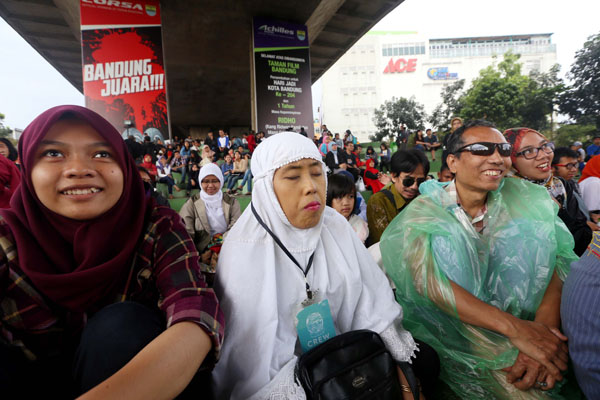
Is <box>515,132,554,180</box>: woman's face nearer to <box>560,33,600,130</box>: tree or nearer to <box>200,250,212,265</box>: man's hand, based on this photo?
<box>200,250,212,265</box>: man's hand

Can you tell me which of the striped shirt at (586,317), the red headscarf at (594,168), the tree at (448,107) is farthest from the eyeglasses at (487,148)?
the tree at (448,107)

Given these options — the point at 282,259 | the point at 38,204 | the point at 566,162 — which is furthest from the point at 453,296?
the point at 566,162

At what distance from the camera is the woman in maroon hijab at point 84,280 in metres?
0.96

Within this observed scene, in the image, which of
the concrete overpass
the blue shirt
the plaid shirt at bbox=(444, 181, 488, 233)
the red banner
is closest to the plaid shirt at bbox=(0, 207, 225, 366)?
the plaid shirt at bbox=(444, 181, 488, 233)

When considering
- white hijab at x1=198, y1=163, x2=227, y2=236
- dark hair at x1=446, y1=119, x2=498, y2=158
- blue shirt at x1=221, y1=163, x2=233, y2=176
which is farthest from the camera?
blue shirt at x1=221, y1=163, x2=233, y2=176

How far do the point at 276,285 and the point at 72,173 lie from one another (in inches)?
33.8

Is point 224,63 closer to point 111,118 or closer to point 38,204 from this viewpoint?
point 111,118

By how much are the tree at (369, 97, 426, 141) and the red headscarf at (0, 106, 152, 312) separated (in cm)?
3211

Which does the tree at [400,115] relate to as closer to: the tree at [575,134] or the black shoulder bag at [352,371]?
the tree at [575,134]

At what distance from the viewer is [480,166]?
1773 millimetres

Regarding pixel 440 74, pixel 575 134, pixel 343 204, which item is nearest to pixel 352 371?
pixel 343 204

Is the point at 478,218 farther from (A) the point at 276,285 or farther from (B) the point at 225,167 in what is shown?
(B) the point at 225,167

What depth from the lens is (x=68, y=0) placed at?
9.26 m

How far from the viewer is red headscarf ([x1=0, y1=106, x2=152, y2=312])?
1030 mm
